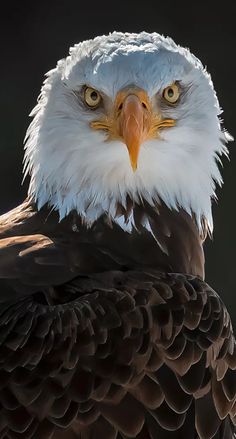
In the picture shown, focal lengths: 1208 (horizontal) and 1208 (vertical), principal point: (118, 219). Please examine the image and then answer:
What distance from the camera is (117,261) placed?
121 inches

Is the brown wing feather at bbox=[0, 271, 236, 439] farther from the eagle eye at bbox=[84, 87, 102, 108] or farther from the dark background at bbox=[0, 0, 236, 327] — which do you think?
the dark background at bbox=[0, 0, 236, 327]

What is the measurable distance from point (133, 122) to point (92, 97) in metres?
0.22

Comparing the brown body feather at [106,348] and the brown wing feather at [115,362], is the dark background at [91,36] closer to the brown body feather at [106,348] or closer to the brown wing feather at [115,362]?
the brown body feather at [106,348]

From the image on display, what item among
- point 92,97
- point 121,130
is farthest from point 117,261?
point 92,97

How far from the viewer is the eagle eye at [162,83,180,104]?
10.4 ft

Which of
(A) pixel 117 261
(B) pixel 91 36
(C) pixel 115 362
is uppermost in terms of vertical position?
(B) pixel 91 36

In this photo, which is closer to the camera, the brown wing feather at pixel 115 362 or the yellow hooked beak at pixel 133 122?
the brown wing feather at pixel 115 362

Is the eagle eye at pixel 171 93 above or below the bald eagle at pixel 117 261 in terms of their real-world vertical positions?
above

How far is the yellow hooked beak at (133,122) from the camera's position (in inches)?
117

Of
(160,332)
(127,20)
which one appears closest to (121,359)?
(160,332)

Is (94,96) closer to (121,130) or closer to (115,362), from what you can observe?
(121,130)

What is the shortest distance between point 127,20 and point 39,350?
4.00m

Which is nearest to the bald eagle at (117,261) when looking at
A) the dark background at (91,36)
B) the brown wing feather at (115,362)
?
the brown wing feather at (115,362)

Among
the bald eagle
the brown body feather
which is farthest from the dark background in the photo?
the brown body feather
